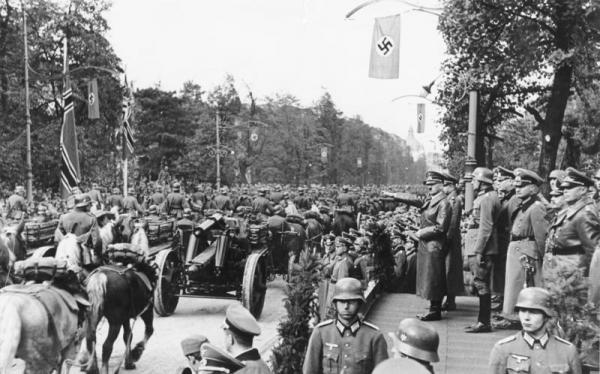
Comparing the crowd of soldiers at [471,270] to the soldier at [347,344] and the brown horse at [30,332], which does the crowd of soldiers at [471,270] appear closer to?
the soldier at [347,344]

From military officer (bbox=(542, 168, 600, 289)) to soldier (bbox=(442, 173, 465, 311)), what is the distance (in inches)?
83.8

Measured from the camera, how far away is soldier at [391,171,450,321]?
8.48 meters

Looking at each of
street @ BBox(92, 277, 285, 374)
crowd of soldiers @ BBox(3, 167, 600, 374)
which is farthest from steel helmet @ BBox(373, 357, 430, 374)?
street @ BBox(92, 277, 285, 374)

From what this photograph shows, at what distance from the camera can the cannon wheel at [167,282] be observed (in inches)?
Result: 472

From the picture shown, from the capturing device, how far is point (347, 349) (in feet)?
15.5

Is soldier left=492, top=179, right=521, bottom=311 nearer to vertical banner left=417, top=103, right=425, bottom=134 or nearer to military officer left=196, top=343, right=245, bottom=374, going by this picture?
military officer left=196, top=343, right=245, bottom=374

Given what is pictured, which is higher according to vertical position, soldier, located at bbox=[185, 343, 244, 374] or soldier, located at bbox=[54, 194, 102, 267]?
soldier, located at bbox=[54, 194, 102, 267]

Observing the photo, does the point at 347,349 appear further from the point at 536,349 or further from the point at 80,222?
the point at 80,222

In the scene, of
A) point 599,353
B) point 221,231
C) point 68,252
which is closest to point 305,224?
point 221,231

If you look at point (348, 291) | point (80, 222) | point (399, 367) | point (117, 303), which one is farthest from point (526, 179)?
point (80, 222)

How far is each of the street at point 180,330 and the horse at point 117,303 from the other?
14.2 inches

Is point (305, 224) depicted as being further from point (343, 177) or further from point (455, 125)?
point (343, 177)

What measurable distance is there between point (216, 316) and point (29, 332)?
647 cm

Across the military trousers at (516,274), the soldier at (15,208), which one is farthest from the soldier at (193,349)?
the soldier at (15,208)
